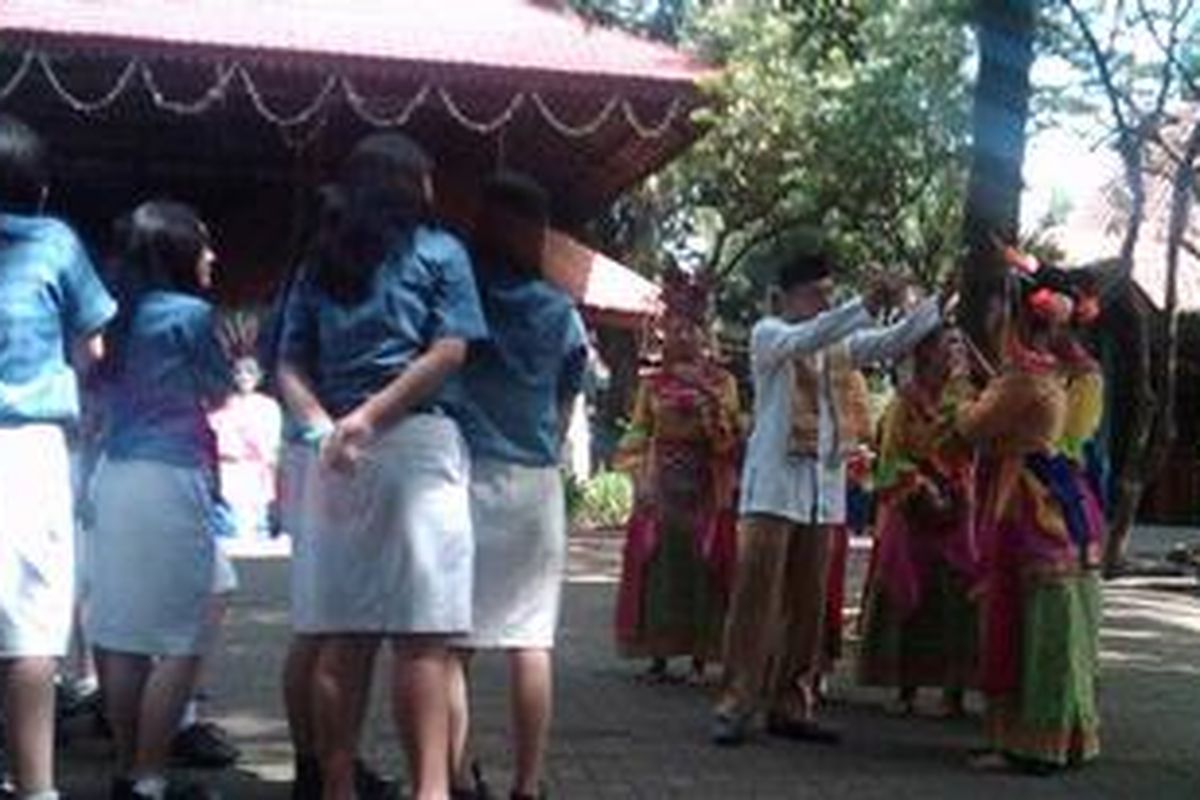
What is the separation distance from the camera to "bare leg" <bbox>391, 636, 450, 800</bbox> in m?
5.03

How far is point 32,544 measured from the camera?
5223 millimetres

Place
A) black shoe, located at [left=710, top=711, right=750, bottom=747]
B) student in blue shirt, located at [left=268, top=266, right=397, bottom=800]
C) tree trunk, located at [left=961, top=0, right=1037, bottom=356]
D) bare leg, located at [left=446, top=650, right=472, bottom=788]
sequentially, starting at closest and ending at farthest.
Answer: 1. student in blue shirt, located at [left=268, top=266, right=397, bottom=800]
2. bare leg, located at [left=446, top=650, right=472, bottom=788]
3. black shoe, located at [left=710, top=711, right=750, bottom=747]
4. tree trunk, located at [left=961, top=0, right=1037, bottom=356]

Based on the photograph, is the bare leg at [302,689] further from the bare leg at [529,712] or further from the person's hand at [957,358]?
the person's hand at [957,358]

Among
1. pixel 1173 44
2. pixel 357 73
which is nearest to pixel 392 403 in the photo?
pixel 357 73

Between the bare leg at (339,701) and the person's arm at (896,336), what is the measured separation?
2696 millimetres

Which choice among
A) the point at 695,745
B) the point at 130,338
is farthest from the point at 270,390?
the point at 695,745

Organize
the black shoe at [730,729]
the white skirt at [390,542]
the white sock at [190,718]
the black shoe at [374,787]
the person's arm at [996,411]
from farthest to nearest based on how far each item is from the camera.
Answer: the black shoe at [730,729] < the person's arm at [996,411] < the white sock at [190,718] < the black shoe at [374,787] < the white skirt at [390,542]

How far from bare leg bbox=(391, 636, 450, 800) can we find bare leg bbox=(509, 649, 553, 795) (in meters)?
0.53

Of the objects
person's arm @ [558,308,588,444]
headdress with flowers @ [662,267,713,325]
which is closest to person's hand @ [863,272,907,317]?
person's arm @ [558,308,588,444]

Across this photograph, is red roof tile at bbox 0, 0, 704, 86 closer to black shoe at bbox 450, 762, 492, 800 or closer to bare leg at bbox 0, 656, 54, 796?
black shoe at bbox 450, 762, 492, 800

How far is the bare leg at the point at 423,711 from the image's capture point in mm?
5027

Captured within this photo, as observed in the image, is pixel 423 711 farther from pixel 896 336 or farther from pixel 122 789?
pixel 896 336

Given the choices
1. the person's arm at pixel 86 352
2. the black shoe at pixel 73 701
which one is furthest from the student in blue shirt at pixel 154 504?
the black shoe at pixel 73 701

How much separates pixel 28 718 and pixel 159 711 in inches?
17.7
